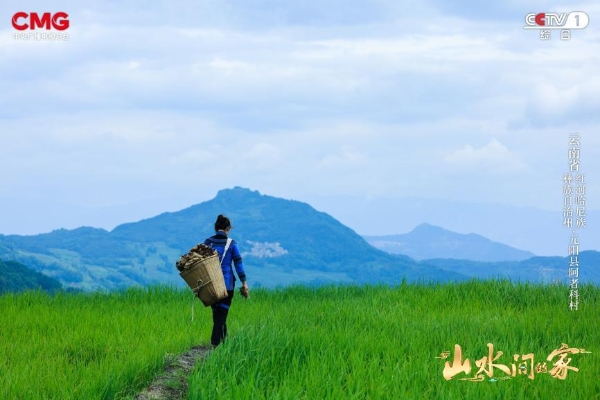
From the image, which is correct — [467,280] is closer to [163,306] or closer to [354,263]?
[163,306]

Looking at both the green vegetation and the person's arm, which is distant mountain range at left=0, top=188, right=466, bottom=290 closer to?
the green vegetation

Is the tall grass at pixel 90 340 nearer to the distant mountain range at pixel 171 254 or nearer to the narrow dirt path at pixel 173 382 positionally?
the narrow dirt path at pixel 173 382

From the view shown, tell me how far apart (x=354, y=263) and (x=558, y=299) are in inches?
6517

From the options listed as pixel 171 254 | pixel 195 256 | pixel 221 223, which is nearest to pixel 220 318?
pixel 195 256

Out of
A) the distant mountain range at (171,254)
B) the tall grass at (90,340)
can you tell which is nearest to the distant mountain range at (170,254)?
the distant mountain range at (171,254)

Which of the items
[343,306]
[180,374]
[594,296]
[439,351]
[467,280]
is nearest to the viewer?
[180,374]

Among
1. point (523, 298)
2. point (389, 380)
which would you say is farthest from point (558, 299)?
point (389, 380)

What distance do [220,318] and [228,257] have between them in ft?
2.78

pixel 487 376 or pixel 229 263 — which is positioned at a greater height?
pixel 229 263

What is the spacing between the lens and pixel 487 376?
27.1 ft

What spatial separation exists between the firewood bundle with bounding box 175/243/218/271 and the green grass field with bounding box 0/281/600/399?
1.14 metres

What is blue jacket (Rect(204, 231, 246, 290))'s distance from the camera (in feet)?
31.7

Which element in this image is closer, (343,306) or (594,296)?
(343,306)

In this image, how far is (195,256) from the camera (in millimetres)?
9047
